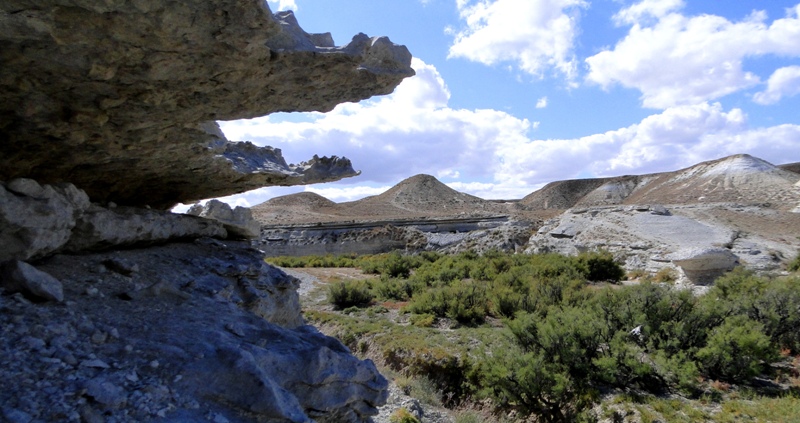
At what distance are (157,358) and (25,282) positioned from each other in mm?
1105

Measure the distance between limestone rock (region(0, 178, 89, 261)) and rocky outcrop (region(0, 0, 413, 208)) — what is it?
0.50m

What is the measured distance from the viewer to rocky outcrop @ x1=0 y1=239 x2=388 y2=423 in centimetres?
266

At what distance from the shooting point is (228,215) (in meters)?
7.80

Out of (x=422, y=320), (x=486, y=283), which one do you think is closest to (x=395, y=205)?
(x=486, y=283)

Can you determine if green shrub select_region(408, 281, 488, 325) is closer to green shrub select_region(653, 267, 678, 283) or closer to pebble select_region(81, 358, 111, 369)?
green shrub select_region(653, 267, 678, 283)

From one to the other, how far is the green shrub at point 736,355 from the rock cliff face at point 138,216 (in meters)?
5.99

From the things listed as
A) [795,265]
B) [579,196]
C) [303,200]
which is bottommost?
[795,265]

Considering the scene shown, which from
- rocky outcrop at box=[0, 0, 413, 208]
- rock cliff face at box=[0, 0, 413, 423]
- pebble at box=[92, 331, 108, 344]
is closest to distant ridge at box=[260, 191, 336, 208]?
rocky outcrop at box=[0, 0, 413, 208]

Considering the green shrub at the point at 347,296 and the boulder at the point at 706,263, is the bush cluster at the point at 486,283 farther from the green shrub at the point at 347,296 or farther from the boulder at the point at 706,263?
the boulder at the point at 706,263

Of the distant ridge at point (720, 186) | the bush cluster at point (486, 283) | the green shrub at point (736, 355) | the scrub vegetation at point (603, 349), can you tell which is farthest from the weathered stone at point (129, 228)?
the distant ridge at point (720, 186)

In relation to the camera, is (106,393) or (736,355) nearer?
(106,393)

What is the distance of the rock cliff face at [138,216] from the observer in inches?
109

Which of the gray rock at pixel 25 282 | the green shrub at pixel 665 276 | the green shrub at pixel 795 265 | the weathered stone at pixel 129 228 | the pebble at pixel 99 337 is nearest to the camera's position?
the pebble at pixel 99 337

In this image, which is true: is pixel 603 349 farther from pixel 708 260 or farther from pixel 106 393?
pixel 708 260
